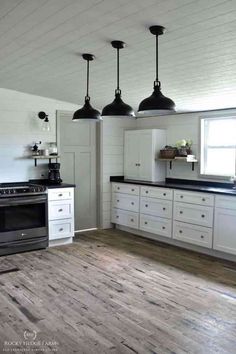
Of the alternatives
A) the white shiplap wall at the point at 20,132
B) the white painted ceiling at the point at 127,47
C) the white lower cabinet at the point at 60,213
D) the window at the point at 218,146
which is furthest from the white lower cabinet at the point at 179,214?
the white shiplap wall at the point at 20,132

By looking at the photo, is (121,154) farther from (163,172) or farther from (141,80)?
(141,80)

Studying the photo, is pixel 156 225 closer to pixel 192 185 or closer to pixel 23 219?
pixel 192 185

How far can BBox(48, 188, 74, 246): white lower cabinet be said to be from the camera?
5094mm

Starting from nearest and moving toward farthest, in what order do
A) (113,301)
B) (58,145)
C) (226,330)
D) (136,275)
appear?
(226,330)
(113,301)
(136,275)
(58,145)

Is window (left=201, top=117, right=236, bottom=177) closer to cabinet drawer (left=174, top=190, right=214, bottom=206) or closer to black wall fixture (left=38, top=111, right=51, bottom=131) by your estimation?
cabinet drawer (left=174, top=190, right=214, bottom=206)

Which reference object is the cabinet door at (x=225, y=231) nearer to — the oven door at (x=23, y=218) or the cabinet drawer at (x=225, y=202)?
the cabinet drawer at (x=225, y=202)

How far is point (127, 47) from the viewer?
3.23m

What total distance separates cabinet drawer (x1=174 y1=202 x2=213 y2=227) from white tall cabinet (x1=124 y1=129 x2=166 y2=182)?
934 mm

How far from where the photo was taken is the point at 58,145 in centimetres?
571

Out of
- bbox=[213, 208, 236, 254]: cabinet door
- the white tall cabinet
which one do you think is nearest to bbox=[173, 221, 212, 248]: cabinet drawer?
bbox=[213, 208, 236, 254]: cabinet door

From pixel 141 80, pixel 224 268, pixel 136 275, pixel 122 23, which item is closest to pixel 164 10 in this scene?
pixel 122 23

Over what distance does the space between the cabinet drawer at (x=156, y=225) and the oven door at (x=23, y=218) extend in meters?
1.56

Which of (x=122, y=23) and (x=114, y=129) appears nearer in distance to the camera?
(x=122, y=23)

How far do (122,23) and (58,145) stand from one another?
3197mm
